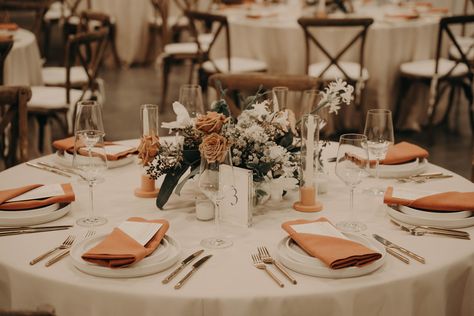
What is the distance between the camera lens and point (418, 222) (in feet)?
6.05

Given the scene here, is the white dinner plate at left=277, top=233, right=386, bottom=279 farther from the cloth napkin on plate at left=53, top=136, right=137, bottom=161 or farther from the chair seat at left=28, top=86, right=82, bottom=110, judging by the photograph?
the chair seat at left=28, top=86, right=82, bottom=110

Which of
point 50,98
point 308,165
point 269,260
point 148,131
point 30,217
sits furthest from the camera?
point 50,98

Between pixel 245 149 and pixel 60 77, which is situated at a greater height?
pixel 245 149

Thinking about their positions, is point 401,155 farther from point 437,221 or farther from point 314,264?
point 314,264

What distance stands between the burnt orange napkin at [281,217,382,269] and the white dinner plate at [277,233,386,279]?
0.03 ft

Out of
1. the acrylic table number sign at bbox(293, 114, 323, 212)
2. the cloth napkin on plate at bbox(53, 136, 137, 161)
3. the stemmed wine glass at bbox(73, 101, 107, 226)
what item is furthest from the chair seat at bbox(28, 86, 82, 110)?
the acrylic table number sign at bbox(293, 114, 323, 212)

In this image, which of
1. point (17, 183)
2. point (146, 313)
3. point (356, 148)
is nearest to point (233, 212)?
point (356, 148)

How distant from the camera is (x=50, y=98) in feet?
14.9

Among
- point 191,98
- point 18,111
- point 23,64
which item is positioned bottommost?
point 23,64

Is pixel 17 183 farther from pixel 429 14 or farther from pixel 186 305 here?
pixel 429 14

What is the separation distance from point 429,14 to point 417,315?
16.0 ft

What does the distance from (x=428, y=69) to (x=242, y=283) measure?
4288 mm

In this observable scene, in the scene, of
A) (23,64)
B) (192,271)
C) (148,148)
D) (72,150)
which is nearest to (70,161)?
(72,150)

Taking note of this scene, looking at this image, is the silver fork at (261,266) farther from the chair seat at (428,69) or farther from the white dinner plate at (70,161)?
the chair seat at (428,69)
